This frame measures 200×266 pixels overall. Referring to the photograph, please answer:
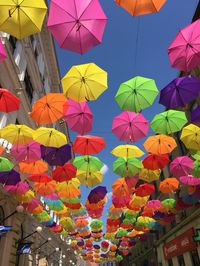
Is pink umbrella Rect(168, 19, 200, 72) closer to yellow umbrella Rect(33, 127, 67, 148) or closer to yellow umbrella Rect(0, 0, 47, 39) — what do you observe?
yellow umbrella Rect(0, 0, 47, 39)

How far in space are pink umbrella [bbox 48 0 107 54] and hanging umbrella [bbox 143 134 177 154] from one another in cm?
654

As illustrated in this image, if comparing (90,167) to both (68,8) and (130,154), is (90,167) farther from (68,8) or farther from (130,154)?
(68,8)

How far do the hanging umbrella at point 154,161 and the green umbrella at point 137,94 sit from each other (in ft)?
13.5

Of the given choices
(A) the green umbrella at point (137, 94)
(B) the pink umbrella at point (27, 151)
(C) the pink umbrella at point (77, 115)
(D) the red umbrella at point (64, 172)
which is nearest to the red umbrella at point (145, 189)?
(D) the red umbrella at point (64, 172)

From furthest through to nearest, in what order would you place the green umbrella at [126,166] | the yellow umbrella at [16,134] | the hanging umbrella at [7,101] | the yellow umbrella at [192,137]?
the green umbrella at [126,166]
the yellow umbrella at [192,137]
the yellow umbrella at [16,134]
the hanging umbrella at [7,101]

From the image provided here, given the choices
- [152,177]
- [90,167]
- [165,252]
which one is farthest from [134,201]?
[165,252]

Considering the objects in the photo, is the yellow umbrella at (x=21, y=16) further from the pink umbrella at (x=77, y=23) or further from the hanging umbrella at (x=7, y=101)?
the hanging umbrella at (x=7, y=101)

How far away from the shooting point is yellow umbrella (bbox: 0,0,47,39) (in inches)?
236

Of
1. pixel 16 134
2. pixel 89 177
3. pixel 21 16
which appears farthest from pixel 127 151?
pixel 21 16

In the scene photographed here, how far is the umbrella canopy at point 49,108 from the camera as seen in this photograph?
31.3 feet

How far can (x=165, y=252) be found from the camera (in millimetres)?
28234

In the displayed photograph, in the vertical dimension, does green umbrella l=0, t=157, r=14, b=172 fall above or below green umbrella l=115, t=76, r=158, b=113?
below

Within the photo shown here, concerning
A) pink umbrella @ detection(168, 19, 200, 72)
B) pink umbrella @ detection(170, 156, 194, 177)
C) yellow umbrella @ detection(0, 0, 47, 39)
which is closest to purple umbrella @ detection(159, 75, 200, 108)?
pink umbrella @ detection(168, 19, 200, 72)

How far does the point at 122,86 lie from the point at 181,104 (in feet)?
6.97
